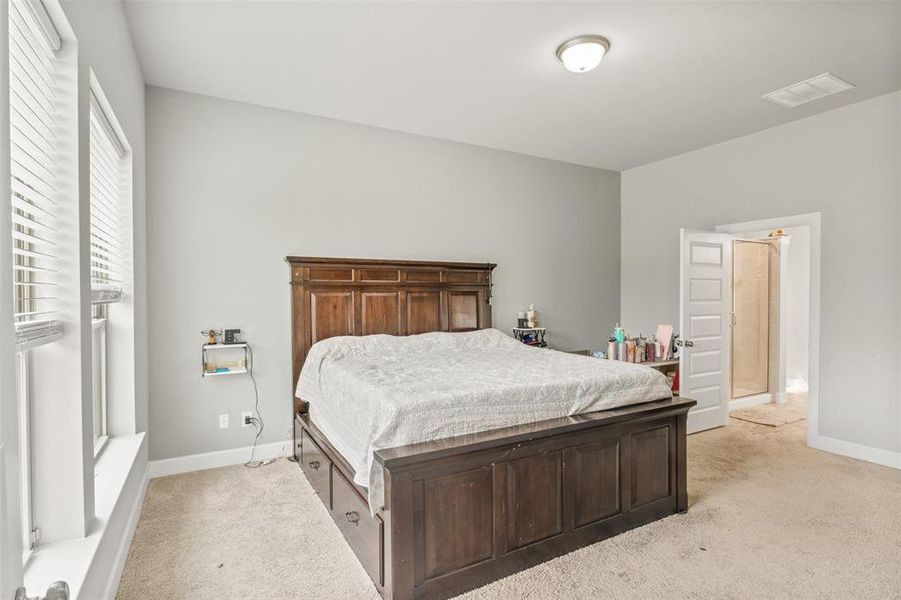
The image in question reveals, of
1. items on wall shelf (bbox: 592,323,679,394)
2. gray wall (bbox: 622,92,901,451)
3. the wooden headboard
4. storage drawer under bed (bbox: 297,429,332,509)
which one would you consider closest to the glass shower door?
gray wall (bbox: 622,92,901,451)

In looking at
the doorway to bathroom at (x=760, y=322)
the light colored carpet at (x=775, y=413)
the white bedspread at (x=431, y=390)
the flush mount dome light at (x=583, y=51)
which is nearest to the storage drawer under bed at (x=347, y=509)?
the white bedspread at (x=431, y=390)

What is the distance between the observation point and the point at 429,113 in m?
3.89

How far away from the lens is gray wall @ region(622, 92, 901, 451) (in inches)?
142

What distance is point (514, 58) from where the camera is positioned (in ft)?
9.86

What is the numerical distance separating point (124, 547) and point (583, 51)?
11.7ft

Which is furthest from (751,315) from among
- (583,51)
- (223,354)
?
(223,354)

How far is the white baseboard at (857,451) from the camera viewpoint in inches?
140

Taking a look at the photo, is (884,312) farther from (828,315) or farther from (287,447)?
(287,447)

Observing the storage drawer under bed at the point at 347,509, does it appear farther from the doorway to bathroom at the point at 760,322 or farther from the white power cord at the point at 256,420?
the doorway to bathroom at the point at 760,322

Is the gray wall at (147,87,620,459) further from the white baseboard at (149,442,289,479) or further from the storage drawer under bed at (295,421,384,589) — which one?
the storage drawer under bed at (295,421,384,589)

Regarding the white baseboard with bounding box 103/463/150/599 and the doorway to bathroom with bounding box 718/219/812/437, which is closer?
the white baseboard with bounding box 103/463/150/599

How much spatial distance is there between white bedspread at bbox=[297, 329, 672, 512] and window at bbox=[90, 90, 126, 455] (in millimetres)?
1197

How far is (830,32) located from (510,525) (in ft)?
10.7

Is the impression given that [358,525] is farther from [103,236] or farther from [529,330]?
[529,330]
